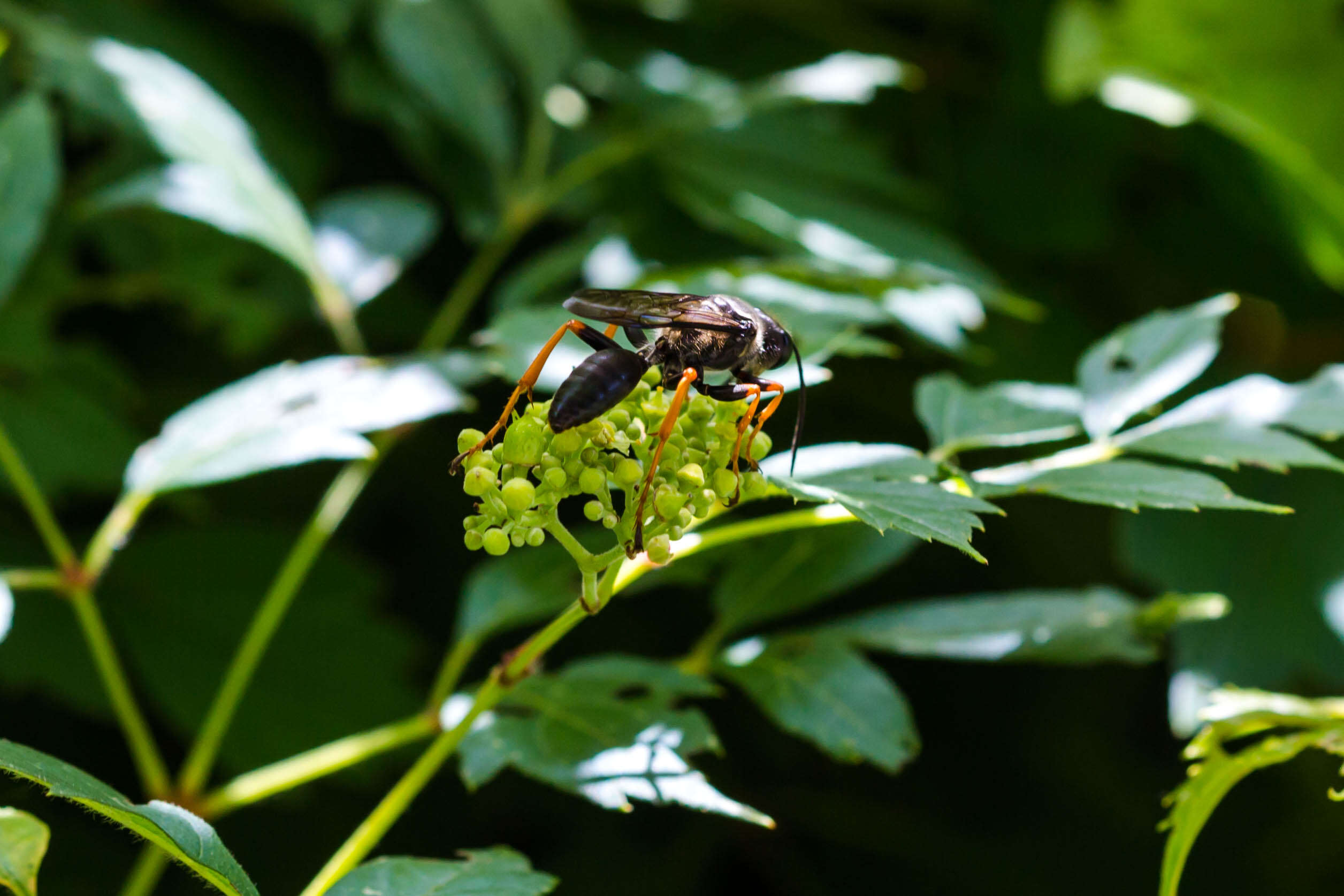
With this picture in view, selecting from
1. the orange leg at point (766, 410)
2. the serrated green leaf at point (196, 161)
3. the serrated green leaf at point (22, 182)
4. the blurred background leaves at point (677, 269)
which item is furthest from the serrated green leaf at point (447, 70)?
the orange leg at point (766, 410)

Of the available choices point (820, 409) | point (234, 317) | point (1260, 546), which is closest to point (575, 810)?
point (820, 409)

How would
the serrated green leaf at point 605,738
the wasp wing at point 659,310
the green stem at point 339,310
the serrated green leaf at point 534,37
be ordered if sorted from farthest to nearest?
the serrated green leaf at point 534,37 < the green stem at point 339,310 < the wasp wing at point 659,310 < the serrated green leaf at point 605,738

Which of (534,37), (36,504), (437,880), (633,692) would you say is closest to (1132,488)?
(437,880)

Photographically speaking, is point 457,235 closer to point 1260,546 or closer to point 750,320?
point 750,320

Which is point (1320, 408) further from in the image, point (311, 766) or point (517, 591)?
point (311, 766)

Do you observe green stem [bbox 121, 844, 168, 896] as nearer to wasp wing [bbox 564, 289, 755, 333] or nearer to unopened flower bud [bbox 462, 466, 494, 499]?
unopened flower bud [bbox 462, 466, 494, 499]

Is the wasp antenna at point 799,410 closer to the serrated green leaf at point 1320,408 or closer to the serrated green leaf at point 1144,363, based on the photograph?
the serrated green leaf at point 1144,363
